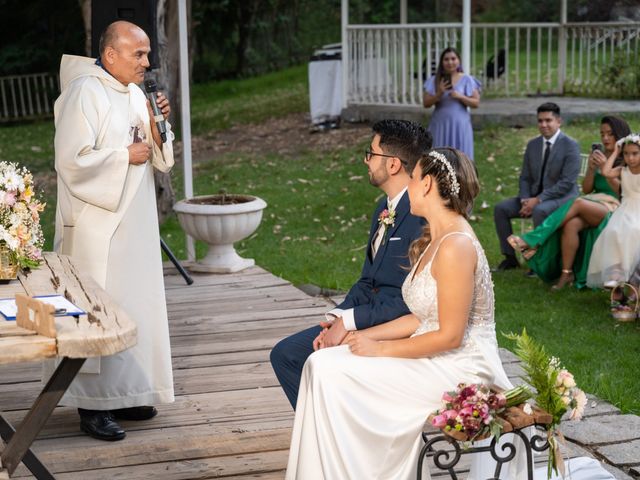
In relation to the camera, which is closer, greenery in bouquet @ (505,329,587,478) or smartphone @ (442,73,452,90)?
greenery in bouquet @ (505,329,587,478)

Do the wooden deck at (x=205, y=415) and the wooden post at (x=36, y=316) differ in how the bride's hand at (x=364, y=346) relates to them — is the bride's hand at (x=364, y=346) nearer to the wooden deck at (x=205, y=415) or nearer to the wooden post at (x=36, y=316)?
the wooden deck at (x=205, y=415)

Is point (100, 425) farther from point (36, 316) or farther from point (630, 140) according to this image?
point (630, 140)

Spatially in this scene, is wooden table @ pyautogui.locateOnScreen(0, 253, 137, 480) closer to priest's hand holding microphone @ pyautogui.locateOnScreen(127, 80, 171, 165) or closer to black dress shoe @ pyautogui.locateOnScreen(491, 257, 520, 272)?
priest's hand holding microphone @ pyautogui.locateOnScreen(127, 80, 171, 165)

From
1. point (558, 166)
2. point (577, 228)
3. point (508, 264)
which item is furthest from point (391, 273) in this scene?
point (508, 264)

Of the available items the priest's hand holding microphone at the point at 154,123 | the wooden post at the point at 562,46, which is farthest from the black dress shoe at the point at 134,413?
the wooden post at the point at 562,46

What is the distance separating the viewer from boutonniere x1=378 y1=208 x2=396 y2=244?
179 inches

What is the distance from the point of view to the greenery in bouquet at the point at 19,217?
437 cm

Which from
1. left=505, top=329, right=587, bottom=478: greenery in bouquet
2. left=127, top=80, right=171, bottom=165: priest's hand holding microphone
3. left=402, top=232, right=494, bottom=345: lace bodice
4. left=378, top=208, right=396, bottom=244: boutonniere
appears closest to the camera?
left=505, top=329, right=587, bottom=478: greenery in bouquet

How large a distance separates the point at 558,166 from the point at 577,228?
624mm

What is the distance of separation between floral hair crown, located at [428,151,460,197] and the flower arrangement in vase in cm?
161

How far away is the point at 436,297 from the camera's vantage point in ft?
13.0

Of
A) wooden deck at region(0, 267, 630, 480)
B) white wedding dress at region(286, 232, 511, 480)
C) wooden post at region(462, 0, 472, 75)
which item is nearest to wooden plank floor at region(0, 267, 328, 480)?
wooden deck at region(0, 267, 630, 480)

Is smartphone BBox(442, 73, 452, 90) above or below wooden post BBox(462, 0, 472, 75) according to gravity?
below

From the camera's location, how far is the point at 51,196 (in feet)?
46.6
